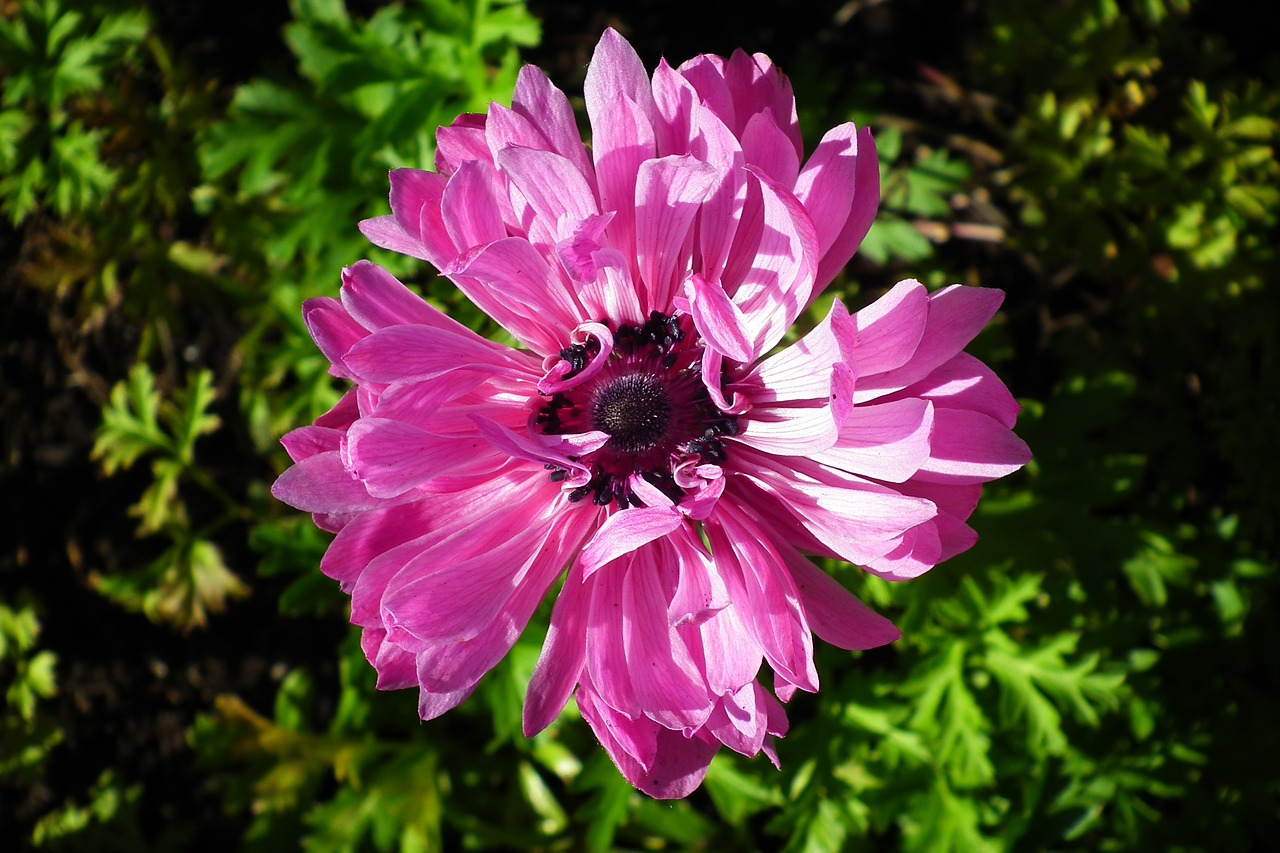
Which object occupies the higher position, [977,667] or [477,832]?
[977,667]

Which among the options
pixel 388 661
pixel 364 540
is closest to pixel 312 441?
pixel 364 540

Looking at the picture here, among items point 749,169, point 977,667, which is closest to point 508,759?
point 977,667

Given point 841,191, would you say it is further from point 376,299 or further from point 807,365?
point 376,299

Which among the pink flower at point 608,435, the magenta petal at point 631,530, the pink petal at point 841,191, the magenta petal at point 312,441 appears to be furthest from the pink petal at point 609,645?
the pink petal at point 841,191

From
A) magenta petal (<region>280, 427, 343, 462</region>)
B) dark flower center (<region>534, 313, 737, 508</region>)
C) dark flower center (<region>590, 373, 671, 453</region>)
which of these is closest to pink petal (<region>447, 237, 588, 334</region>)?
dark flower center (<region>534, 313, 737, 508</region>)

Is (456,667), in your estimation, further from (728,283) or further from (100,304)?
(100,304)

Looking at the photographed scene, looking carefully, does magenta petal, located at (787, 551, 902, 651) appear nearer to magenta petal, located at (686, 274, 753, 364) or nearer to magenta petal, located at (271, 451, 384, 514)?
magenta petal, located at (686, 274, 753, 364)
